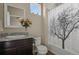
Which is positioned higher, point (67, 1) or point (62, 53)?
point (67, 1)

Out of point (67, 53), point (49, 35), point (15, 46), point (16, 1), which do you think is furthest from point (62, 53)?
point (16, 1)

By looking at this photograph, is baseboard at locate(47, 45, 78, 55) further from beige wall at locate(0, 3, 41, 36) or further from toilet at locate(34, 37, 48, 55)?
beige wall at locate(0, 3, 41, 36)

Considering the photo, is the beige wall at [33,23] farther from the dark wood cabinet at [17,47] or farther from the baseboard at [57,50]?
the baseboard at [57,50]

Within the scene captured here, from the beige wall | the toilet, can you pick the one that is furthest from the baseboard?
the beige wall

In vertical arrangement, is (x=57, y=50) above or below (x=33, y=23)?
below

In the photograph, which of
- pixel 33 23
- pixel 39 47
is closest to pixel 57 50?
pixel 39 47

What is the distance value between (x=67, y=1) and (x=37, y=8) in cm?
44

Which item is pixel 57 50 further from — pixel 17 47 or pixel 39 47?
pixel 17 47

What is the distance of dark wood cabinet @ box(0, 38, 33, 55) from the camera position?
4.31 feet

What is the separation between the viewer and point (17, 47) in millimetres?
1394

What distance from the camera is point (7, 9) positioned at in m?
1.42

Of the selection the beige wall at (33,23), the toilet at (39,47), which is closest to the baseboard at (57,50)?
the toilet at (39,47)

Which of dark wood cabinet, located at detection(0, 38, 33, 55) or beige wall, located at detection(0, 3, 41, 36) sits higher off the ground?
beige wall, located at detection(0, 3, 41, 36)
